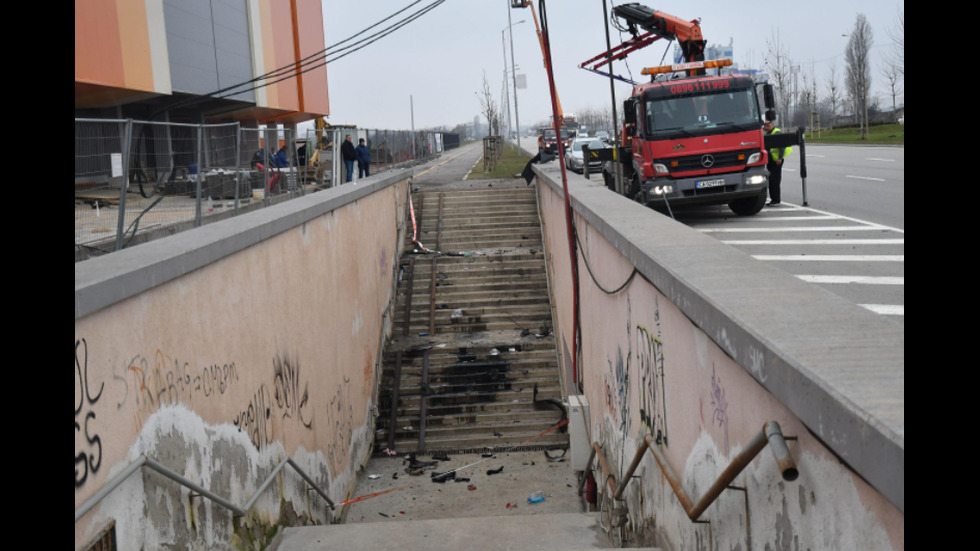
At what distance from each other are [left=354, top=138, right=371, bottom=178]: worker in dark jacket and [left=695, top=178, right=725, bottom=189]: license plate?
8.95 meters

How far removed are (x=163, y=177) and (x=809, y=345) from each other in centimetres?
741

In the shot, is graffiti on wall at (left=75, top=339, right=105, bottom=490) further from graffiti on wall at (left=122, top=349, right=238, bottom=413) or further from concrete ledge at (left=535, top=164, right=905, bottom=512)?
concrete ledge at (left=535, top=164, right=905, bottom=512)

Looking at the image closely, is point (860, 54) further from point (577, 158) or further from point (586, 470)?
point (586, 470)

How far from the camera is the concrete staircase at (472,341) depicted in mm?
13906

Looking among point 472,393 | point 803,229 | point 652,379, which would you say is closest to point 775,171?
point 803,229

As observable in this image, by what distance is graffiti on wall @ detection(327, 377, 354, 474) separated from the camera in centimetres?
1044

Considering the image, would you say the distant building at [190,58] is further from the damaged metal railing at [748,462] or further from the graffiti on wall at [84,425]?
the damaged metal railing at [748,462]

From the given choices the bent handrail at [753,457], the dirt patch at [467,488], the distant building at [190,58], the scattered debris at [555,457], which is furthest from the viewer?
the distant building at [190,58]

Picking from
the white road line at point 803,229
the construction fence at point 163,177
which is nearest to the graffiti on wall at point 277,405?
the construction fence at point 163,177

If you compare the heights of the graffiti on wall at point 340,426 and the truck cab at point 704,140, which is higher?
the truck cab at point 704,140

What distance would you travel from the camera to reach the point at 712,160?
666 inches
